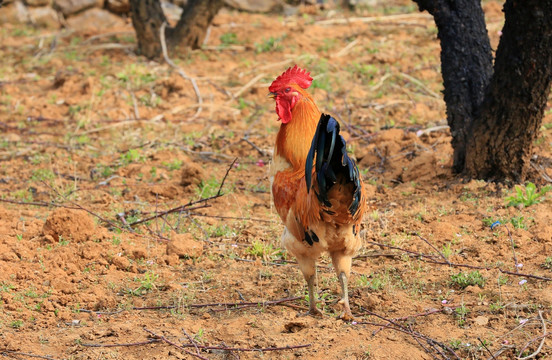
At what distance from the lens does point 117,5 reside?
42.6 ft

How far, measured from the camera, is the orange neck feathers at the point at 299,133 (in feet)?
14.1

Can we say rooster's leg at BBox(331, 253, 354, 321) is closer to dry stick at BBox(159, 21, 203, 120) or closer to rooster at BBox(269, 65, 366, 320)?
rooster at BBox(269, 65, 366, 320)

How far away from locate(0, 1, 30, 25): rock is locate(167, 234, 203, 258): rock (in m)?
9.69

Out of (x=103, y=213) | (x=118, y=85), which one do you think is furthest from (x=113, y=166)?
(x=118, y=85)

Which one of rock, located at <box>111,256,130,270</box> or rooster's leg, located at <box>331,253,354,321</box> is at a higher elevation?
rooster's leg, located at <box>331,253,354,321</box>

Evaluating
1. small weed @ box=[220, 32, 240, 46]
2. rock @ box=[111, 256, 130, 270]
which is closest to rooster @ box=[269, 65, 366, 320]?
rock @ box=[111, 256, 130, 270]

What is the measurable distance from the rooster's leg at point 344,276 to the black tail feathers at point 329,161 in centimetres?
53

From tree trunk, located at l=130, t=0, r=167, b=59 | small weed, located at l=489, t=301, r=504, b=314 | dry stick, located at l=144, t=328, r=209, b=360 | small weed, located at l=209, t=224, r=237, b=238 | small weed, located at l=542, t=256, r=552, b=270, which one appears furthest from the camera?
tree trunk, located at l=130, t=0, r=167, b=59

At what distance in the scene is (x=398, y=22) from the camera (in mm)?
12031

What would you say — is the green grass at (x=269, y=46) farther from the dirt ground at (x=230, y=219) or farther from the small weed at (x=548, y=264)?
the small weed at (x=548, y=264)

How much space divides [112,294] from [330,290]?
163cm

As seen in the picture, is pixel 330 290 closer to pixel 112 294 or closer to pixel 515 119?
pixel 112 294

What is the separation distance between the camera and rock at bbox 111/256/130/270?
16.8ft

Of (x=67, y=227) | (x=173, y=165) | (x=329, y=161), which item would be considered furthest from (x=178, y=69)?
(x=329, y=161)
